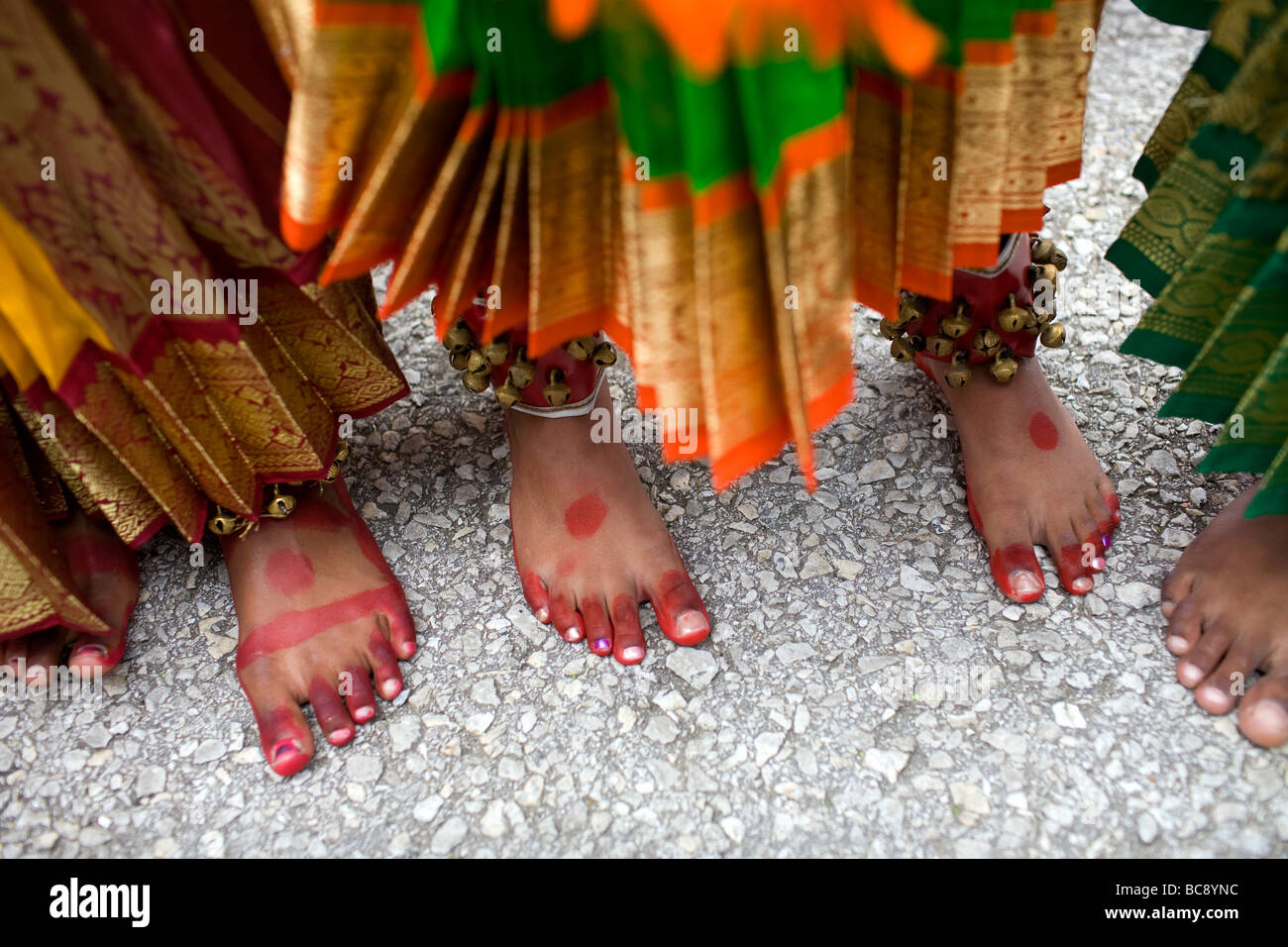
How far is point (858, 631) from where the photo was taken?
1186mm

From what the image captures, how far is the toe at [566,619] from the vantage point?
118 centimetres

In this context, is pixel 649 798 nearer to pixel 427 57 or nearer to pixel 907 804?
pixel 907 804

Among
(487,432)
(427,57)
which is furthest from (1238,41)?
(487,432)

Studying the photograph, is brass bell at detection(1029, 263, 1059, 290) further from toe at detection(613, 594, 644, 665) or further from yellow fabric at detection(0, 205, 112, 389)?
yellow fabric at detection(0, 205, 112, 389)

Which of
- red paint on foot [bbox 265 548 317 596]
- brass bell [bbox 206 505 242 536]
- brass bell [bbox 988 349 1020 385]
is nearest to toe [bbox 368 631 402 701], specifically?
red paint on foot [bbox 265 548 317 596]

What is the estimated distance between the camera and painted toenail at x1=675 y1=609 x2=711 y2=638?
1.16 metres

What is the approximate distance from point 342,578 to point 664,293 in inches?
25.3

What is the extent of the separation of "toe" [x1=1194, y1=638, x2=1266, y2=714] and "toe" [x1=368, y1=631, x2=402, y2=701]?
94cm

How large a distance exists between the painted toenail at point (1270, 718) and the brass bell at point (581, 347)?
0.85m

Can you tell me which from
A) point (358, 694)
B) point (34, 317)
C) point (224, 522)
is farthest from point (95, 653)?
point (34, 317)

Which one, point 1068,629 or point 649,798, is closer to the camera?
point 649,798

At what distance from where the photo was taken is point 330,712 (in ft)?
3.60

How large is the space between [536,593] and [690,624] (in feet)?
0.68

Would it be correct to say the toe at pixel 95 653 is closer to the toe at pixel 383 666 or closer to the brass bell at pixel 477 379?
the toe at pixel 383 666
